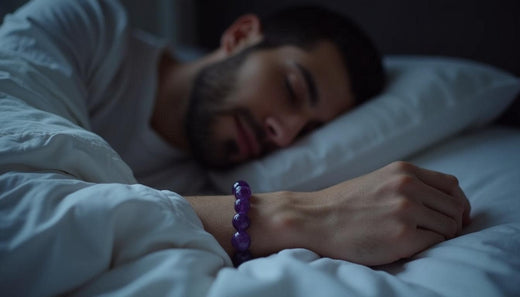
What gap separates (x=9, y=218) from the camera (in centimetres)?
37

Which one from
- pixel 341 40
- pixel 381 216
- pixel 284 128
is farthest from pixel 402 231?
pixel 341 40

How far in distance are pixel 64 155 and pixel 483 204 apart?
0.61 metres

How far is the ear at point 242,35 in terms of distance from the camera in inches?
45.1

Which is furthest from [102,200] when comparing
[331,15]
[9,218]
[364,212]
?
[331,15]

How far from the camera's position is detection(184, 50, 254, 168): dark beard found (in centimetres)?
101

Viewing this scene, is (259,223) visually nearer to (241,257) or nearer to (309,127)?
(241,257)

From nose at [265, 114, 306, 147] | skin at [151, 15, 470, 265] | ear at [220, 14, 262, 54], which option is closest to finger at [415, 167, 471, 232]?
skin at [151, 15, 470, 265]

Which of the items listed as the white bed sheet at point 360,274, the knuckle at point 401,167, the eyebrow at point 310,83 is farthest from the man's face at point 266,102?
the white bed sheet at point 360,274

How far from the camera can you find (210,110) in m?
1.02

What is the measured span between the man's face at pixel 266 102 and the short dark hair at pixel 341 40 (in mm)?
27

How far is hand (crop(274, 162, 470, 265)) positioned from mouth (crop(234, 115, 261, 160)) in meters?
0.41

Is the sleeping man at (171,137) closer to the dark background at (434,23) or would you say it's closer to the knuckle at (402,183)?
the knuckle at (402,183)

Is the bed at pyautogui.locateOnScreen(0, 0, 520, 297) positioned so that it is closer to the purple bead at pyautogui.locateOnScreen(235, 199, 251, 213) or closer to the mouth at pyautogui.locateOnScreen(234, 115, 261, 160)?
the purple bead at pyautogui.locateOnScreen(235, 199, 251, 213)

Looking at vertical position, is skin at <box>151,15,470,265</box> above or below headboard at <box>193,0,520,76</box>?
below
